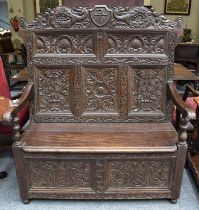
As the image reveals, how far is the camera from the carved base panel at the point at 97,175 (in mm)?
1786

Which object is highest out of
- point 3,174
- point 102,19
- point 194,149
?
point 102,19

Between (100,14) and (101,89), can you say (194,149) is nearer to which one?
(101,89)

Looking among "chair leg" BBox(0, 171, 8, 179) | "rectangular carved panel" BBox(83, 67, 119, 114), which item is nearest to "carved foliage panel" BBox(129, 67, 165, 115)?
"rectangular carved panel" BBox(83, 67, 119, 114)

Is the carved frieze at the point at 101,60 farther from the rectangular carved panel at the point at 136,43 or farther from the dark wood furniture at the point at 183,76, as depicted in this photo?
the dark wood furniture at the point at 183,76

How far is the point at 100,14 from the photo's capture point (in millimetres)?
1896

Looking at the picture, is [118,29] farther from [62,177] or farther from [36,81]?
[62,177]

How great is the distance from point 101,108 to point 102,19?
655 mm

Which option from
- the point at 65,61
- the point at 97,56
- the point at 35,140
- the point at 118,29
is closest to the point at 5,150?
the point at 35,140

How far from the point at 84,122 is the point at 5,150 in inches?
39.2

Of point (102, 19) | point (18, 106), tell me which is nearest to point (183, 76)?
point (102, 19)

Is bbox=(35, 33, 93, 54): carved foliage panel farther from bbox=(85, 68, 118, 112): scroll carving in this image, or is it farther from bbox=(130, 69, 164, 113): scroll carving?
bbox=(130, 69, 164, 113): scroll carving

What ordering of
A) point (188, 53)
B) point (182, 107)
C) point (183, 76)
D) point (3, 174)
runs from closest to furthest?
point (182, 107) < point (3, 174) < point (183, 76) < point (188, 53)

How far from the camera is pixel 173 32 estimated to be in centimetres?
193

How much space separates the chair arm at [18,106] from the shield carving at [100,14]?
0.67 meters
